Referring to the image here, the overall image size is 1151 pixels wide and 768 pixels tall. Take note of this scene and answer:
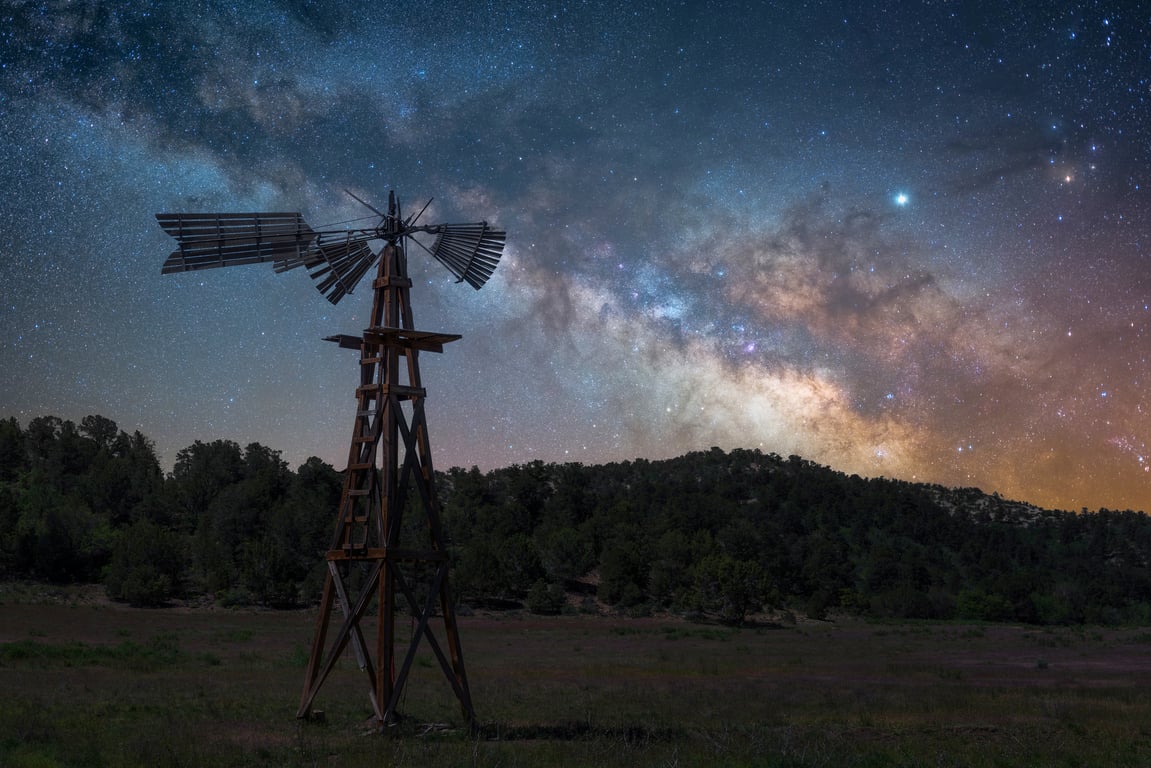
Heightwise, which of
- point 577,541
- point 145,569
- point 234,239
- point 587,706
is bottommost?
point 587,706

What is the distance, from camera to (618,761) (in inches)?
590

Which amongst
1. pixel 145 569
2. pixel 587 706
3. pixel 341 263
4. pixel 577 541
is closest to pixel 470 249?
pixel 341 263

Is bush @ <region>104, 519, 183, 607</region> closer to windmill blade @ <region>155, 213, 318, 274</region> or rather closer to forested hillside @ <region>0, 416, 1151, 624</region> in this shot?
forested hillside @ <region>0, 416, 1151, 624</region>

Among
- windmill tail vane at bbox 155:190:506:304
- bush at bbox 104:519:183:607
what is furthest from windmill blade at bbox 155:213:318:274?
A: bush at bbox 104:519:183:607

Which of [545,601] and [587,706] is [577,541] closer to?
[545,601]

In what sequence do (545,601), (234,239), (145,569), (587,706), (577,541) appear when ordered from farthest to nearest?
(577,541)
(545,601)
(145,569)
(587,706)
(234,239)

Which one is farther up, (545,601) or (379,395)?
(379,395)

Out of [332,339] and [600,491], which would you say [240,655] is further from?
[600,491]

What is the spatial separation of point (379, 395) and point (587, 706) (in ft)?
33.7

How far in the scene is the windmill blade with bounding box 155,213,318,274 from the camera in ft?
57.1

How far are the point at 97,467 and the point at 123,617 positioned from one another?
186 feet

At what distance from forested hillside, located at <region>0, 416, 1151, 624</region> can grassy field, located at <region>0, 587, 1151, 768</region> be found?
3126 centimetres

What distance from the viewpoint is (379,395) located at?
18328mm

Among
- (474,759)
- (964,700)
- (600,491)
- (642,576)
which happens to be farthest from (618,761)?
(600,491)
